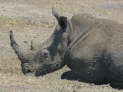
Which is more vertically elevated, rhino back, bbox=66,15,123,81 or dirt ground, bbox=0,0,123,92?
rhino back, bbox=66,15,123,81

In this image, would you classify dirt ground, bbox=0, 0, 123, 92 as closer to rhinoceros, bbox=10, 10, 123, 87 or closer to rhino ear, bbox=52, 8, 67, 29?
rhinoceros, bbox=10, 10, 123, 87

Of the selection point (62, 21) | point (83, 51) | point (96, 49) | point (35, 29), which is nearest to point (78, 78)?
point (83, 51)

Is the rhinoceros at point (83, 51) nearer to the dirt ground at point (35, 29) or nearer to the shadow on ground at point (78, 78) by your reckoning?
the shadow on ground at point (78, 78)

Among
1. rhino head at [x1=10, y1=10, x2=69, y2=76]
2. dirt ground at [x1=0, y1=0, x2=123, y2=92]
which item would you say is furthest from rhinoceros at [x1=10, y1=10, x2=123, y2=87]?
dirt ground at [x1=0, y1=0, x2=123, y2=92]

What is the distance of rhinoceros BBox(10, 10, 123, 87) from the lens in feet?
34.7

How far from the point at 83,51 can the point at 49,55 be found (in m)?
1.08

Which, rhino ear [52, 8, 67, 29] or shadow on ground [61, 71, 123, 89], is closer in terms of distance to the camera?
shadow on ground [61, 71, 123, 89]

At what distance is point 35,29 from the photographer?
66.2ft

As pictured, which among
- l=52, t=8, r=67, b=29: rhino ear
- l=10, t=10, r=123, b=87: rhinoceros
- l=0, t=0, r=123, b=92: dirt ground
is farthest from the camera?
l=52, t=8, r=67, b=29: rhino ear

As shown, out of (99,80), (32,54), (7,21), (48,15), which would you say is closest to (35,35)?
(7,21)

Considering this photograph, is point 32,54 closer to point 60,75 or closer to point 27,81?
point 60,75

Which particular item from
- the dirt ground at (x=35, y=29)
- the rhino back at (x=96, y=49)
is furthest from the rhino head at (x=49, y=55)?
the rhino back at (x=96, y=49)

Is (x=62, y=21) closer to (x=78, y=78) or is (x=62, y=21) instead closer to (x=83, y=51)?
(x=83, y=51)

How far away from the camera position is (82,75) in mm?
11008
